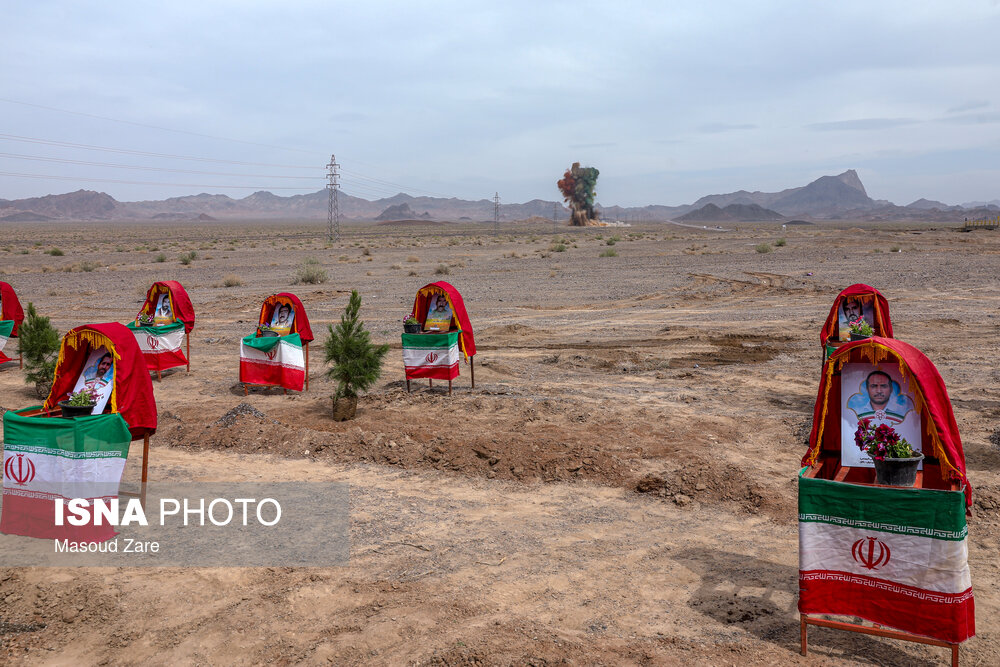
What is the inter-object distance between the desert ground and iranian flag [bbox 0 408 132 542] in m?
0.64

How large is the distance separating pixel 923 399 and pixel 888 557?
105cm

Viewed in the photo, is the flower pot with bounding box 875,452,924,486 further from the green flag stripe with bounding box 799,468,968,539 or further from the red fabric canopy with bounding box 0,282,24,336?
the red fabric canopy with bounding box 0,282,24,336

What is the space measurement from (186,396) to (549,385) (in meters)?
6.28

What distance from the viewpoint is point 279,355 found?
12211 mm

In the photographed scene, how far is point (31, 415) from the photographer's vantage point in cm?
716

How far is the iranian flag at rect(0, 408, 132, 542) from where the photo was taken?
6398 mm

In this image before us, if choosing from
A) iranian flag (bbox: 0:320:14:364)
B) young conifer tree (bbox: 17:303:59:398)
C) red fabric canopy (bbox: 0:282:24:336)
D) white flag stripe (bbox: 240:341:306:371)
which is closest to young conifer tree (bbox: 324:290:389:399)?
white flag stripe (bbox: 240:341:306:371)

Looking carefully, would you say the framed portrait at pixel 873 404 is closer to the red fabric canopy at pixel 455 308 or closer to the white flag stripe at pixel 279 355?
the red fabric canopy at pixel 455 308

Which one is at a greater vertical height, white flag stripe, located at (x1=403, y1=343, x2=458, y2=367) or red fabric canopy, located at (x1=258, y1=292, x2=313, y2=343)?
red fabric canopy, located at (x1=258, y1=292, x2=313, y2=343)

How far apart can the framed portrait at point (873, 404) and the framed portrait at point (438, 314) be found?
7470mm

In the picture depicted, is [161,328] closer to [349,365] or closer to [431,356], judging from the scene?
[349,365]

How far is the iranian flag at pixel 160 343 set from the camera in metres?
13.2

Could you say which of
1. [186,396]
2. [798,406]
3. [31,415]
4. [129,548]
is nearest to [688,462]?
[798,406]

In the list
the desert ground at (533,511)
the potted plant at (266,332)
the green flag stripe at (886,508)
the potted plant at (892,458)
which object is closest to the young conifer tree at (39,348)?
the desert ground at (533,511)
